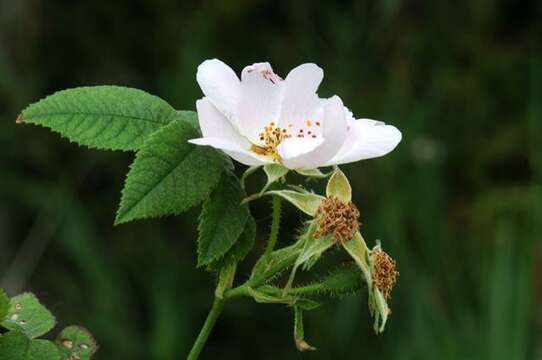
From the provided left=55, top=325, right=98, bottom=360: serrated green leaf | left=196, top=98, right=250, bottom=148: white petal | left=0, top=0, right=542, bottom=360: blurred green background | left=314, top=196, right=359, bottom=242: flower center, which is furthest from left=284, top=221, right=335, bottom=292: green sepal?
left=0, top=0, right=542, bottom=360: blurred green background

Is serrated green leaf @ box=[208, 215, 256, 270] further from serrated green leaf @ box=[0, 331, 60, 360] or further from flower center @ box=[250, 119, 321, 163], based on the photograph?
serrated green leaf @ box=[0, 331, 60, 360]

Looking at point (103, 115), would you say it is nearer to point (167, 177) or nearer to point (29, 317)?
point (167, 177)

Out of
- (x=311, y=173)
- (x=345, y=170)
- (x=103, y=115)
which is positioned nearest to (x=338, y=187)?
(x=311, y=173)

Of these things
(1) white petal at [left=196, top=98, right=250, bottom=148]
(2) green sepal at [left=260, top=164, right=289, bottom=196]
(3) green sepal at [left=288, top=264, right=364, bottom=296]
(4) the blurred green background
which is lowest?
(3) green sepal at [left=288, top=264, right=364, bottom=296]

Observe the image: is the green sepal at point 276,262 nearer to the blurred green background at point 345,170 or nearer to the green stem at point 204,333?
the green stem at point 204,333

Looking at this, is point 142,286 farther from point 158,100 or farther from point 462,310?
point 158,100
